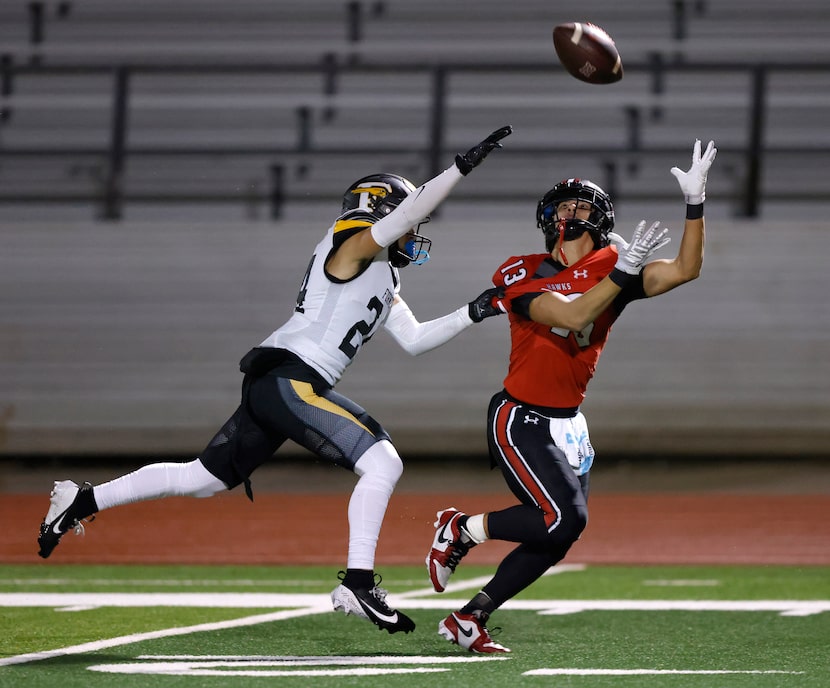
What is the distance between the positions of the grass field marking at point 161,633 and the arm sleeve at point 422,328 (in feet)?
4.74

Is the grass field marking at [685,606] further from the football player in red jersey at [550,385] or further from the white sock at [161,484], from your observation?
the white sock at [161,484]

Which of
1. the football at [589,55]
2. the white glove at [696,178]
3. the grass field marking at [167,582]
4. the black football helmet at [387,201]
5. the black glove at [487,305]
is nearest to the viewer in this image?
the white glove at [696,178]

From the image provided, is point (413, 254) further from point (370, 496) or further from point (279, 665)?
point (279, 665)

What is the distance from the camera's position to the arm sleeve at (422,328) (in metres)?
5.37

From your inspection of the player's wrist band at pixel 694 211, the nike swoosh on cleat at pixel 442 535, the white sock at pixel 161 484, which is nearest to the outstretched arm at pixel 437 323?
the nike swoosh on cleat at pixel 442 535

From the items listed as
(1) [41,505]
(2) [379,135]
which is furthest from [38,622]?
(2) [379,135]

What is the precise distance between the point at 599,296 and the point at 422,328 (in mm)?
924

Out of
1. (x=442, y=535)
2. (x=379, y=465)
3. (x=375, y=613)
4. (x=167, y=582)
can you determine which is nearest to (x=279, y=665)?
(x=375, y=613)

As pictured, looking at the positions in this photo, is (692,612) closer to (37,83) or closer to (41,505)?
(41,505)

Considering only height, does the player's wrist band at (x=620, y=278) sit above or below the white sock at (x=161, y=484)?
above

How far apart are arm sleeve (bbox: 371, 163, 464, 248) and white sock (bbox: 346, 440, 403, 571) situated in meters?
0.76

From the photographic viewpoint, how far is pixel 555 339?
16.8 ft

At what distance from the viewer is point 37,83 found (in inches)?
632

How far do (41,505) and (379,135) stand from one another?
556cm
